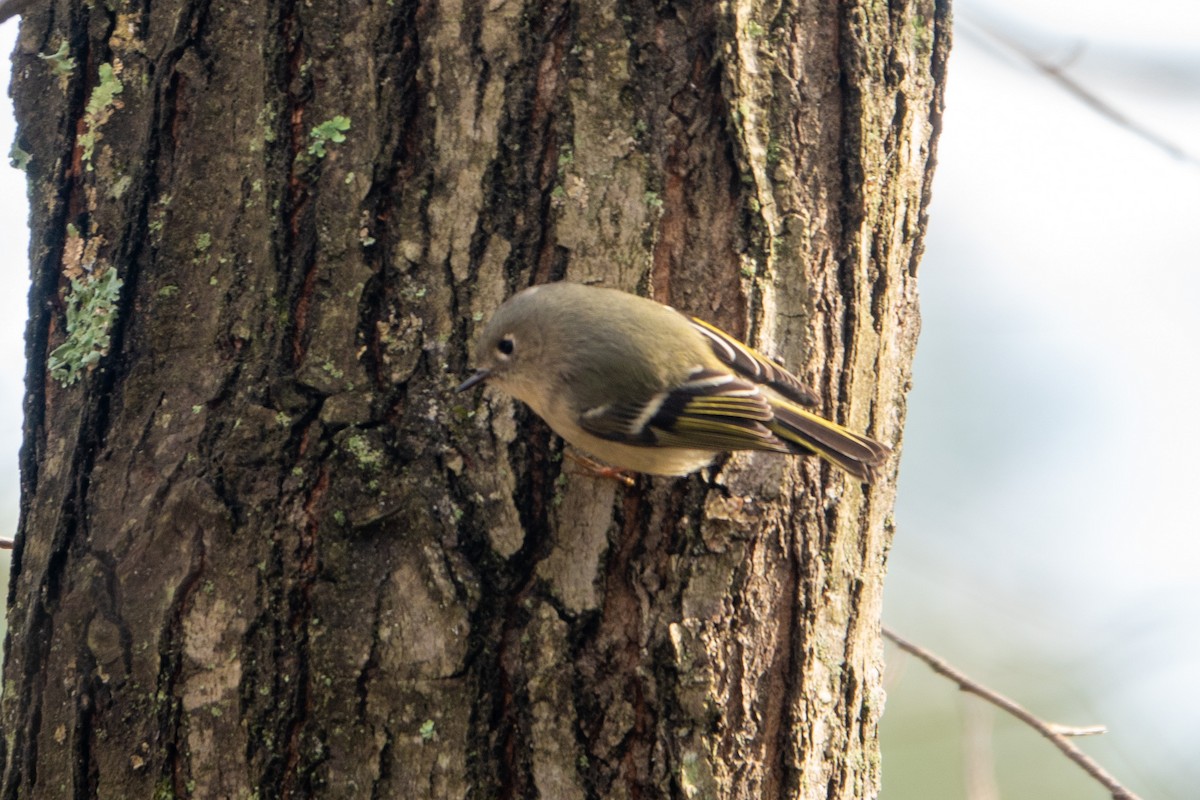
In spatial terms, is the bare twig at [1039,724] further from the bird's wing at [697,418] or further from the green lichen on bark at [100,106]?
the green lichen on bark at [100,106]

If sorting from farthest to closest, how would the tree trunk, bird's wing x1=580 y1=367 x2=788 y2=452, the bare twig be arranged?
1. the bare twig
2. bird's wing x1=580 y1=367 x2=788 y2=452
3. the tree trunk

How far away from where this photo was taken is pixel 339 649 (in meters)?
1.65

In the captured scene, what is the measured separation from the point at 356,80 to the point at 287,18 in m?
0.16

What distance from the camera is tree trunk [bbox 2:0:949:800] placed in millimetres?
1646

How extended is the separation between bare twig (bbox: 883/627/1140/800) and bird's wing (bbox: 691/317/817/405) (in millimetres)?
852

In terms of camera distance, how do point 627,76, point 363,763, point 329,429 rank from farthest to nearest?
point 627,76 < point 329,429 < point 363,763

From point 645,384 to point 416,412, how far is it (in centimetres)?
64

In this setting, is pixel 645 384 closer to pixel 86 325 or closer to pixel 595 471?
pixel 595 471

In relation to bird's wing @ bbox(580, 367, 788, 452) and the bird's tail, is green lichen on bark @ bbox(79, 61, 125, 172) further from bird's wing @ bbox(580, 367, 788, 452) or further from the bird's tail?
the bird's tail

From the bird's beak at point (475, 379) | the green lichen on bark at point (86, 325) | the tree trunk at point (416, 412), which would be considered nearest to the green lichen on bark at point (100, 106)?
the tree trunk at point (416, 412)

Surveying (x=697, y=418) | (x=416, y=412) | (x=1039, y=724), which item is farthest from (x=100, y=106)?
(x=1039, y=724)

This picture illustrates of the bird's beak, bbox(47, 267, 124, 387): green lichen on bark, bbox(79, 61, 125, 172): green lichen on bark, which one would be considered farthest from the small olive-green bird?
bbox(79, 61, 125, 172): green lichen on bark

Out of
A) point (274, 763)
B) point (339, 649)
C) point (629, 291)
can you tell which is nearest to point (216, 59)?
point (629, 291)

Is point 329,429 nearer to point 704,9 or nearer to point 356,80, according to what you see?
point 356,80
